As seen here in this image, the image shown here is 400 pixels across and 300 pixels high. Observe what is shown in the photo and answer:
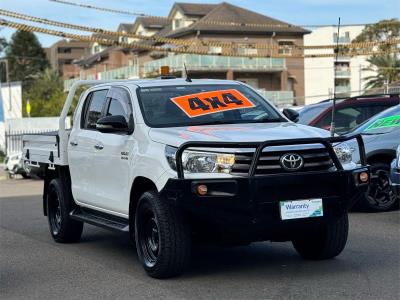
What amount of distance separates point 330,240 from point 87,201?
2801 mm

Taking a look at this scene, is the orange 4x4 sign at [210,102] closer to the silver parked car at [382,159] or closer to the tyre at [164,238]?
the tyre at [164,238]

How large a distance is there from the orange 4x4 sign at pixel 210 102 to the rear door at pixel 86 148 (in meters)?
1.16

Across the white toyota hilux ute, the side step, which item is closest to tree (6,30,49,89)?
the side step

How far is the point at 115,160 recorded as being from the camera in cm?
746

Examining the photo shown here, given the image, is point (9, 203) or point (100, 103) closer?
point (100, 103)

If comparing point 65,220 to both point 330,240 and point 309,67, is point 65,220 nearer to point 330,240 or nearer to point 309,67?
point 330,240

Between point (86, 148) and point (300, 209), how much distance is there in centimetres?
299

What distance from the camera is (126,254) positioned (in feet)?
27.1

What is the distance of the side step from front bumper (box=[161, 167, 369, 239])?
1.38m

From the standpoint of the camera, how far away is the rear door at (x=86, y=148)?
26.8 feet

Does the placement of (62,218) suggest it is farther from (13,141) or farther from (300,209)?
(13,141)

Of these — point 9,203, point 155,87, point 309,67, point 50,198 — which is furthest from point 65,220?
point 309,67

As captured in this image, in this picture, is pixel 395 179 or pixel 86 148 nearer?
pixel 86 148

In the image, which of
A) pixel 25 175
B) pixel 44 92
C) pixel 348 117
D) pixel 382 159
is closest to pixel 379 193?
pixel 382 159
